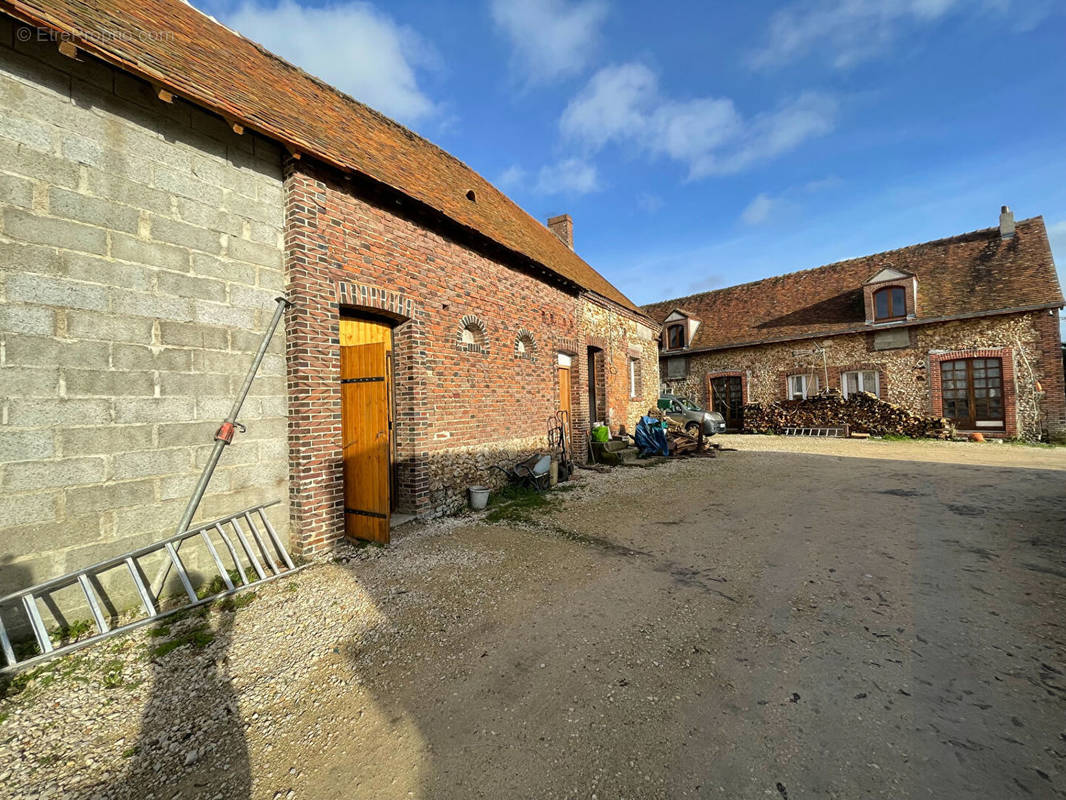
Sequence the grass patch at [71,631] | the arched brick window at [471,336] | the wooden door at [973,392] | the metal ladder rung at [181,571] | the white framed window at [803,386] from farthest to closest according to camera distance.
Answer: the white framed window at [803,386]
the wooden door at [973,392]
the arched brick window at [471,336]
the metal ladder rung at [181,571]
the grass patch at [71,631]

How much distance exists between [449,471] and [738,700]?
4.81 meters

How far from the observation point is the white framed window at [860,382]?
1630 centimetres

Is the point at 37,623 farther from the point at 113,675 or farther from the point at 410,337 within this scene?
the point at 410,337

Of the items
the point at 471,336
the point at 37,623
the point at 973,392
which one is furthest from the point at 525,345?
the point at 973,392

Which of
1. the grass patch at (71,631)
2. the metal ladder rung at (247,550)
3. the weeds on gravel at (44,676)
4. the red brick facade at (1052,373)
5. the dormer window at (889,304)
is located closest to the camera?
the weeds on gravel at (44,676)

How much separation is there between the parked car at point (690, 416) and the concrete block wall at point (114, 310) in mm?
13833

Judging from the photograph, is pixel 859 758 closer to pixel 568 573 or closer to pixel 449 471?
pixel 568 573

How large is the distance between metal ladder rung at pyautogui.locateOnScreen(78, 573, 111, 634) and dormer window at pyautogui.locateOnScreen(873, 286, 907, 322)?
825 inches

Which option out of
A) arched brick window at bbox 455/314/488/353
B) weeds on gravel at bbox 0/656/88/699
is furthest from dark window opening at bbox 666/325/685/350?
weeds on gravel at bbox 0/656/88/699

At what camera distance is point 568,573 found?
A: 4.12 meters

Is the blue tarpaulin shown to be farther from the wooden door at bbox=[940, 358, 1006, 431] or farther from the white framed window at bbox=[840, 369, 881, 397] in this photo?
the wooden door at bbox=[940, 358, 1006, 431]

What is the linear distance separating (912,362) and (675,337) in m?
8.94

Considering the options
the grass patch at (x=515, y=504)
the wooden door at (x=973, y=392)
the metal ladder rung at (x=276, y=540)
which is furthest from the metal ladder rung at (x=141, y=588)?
the wooden door at (x=973, y=392)

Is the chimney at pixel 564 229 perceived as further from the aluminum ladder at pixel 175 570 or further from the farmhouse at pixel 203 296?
the aluminum ladder at pixel 175 570
